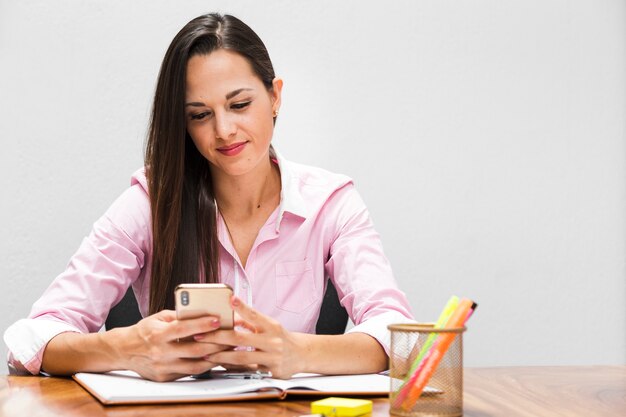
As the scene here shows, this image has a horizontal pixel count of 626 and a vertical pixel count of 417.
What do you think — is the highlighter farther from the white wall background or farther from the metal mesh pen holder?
the white wall background

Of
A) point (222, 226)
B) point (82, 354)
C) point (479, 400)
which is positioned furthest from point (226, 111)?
point (479, 400)

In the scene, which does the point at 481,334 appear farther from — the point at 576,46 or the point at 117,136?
the point at 117,136

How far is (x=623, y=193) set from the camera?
8.15ft

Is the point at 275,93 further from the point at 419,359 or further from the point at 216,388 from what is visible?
the point at 419,359

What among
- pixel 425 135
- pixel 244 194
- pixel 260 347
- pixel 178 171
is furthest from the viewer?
pixel 425 135

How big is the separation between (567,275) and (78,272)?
1569mm

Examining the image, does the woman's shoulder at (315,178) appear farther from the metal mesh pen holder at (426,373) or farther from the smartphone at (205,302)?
the metal mesh pen holder at (426,373)

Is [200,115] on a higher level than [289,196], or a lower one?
higher

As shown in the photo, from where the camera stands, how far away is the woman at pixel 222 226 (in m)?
1.52

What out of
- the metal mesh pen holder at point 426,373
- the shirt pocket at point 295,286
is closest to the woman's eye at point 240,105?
the shirt pocket at point 295,286

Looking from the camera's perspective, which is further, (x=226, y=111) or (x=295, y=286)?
(x=295, y=286)

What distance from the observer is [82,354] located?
1.27m

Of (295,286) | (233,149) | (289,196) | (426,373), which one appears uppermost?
(233,149)

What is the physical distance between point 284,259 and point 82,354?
581mm
